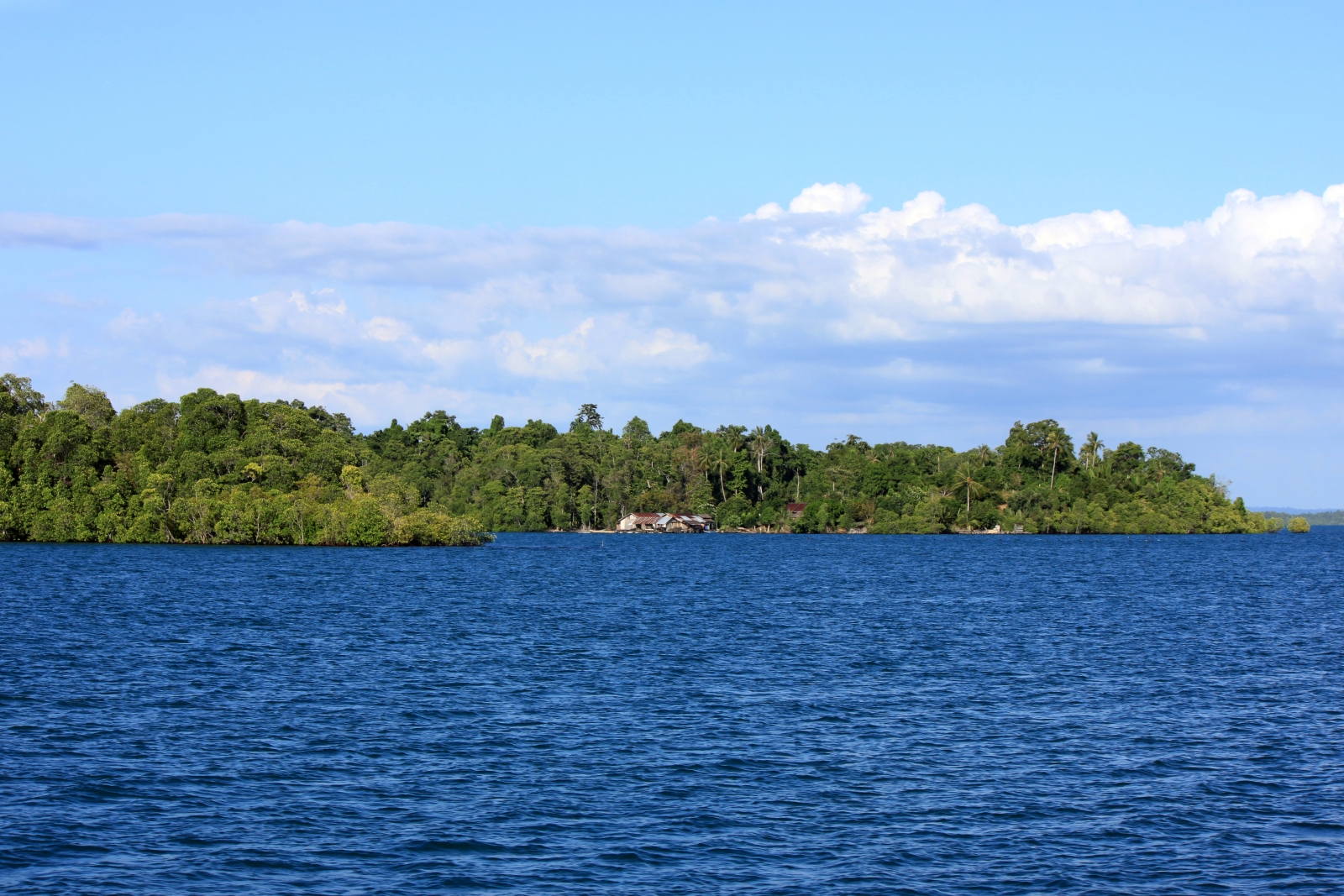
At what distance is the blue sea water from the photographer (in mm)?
20078

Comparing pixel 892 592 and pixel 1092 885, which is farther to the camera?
pixel 892 592

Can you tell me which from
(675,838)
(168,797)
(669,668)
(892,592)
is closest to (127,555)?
(892,592)

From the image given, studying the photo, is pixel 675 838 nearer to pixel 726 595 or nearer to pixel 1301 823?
pixel 1301 823

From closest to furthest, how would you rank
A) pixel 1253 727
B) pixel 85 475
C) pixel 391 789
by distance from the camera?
pixel 391 789, pixel 1253 727, pixel 85 475

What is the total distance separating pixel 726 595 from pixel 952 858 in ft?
191

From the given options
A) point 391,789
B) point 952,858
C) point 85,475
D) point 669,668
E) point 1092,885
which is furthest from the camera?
point 85,475

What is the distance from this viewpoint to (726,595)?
78688mm

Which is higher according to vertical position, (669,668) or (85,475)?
(85,475)

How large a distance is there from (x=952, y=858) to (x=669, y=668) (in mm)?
22170

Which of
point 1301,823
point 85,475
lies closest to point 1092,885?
point 1301,823

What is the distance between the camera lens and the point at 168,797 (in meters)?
23.9

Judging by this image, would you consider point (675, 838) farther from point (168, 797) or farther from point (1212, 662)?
point (1212, 662)

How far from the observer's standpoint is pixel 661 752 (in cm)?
2831

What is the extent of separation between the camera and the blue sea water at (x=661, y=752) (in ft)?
65.9
